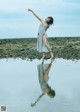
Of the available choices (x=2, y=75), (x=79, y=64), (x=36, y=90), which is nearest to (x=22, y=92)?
(x=36, y=90)

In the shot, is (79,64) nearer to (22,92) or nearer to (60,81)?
(60,81)

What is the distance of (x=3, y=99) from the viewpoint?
8.34 metres

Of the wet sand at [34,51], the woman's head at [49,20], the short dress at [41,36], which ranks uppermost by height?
the woman's head at [49,20]

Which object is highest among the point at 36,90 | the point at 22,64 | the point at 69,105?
the point at 69,105

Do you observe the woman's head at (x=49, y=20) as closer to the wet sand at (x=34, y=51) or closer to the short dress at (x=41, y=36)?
the short dress at (x=41, y=36)

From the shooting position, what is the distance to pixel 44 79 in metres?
10.8

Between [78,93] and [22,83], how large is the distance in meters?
1.70

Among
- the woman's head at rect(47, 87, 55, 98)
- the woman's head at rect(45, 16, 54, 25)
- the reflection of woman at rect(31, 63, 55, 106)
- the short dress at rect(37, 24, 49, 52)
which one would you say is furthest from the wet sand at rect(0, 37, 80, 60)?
the woman's head at rect(47, 87, 55, 98)

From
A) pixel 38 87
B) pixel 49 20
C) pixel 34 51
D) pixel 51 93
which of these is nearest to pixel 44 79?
pixel 38 87

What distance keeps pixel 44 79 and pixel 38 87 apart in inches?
44.5

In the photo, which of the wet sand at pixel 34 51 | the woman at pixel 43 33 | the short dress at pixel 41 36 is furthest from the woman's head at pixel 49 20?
the wet sand at pixel 34 51

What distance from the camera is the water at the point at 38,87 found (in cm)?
774

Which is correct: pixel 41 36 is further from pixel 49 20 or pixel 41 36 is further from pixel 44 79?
pixel 44 79

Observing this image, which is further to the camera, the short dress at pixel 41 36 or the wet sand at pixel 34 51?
the wet sand at pixel 34 51
